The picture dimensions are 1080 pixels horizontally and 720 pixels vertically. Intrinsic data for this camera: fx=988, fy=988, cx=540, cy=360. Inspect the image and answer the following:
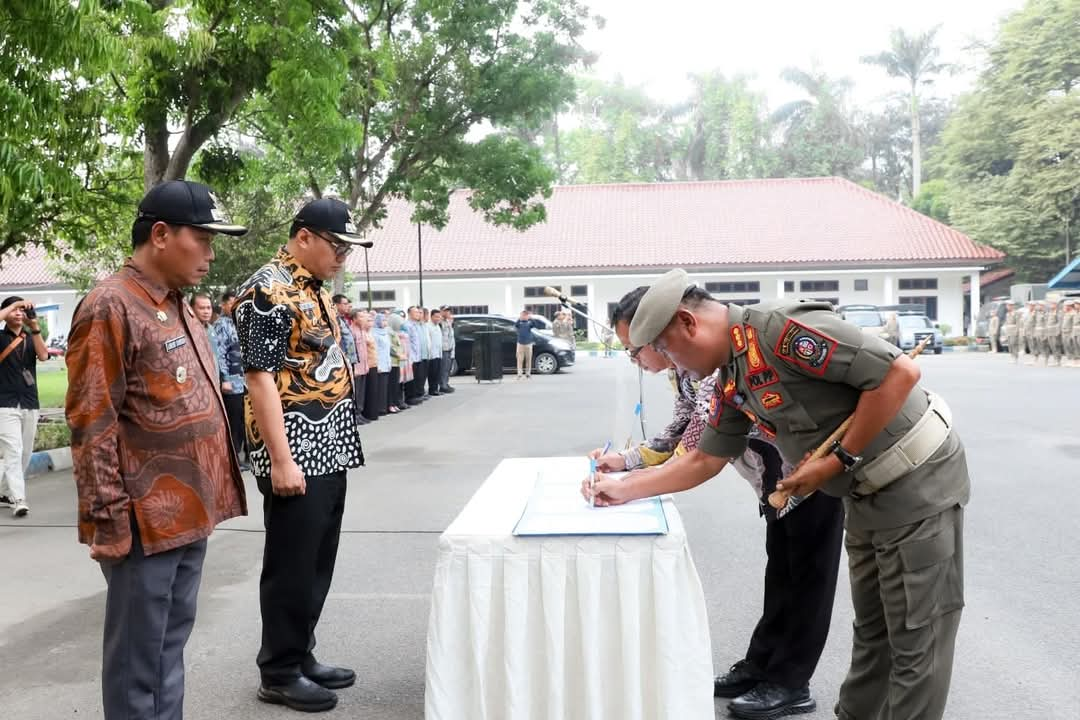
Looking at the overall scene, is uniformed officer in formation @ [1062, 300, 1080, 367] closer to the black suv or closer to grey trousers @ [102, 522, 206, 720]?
the black suv

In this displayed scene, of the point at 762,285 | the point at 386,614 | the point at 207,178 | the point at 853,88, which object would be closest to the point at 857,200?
the point at 762,285

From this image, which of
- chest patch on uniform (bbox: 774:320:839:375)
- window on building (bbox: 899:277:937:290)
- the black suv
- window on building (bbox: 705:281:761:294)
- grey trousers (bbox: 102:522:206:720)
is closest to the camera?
chest patch on uniform (bbox: 774:320:839:375)

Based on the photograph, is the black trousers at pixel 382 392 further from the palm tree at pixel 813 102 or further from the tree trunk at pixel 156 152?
the palm tree at pixel 813 102

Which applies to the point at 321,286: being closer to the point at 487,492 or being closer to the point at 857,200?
the point at 487,492

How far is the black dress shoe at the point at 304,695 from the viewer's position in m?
3.86

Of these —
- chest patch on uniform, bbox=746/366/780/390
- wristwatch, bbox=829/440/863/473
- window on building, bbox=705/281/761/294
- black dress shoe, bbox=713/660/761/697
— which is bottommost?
black dress shoe, bbox=713/660/761/697

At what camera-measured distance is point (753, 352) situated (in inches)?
111

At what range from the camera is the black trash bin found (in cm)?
2286

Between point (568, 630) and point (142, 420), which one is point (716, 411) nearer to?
point (568, 630)

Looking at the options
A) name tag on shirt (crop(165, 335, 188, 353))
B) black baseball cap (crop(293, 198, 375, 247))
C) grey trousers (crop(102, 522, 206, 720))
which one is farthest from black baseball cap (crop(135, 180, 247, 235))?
grey trousers (crop(102, 522, 206, 720))

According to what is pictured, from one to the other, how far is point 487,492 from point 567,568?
2.69ft

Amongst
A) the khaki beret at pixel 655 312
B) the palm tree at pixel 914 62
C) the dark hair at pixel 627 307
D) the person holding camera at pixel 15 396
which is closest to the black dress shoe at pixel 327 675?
the dark hair at pixel 627 307

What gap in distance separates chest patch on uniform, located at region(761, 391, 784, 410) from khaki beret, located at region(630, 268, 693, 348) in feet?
1.16

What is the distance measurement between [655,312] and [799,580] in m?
1.42
